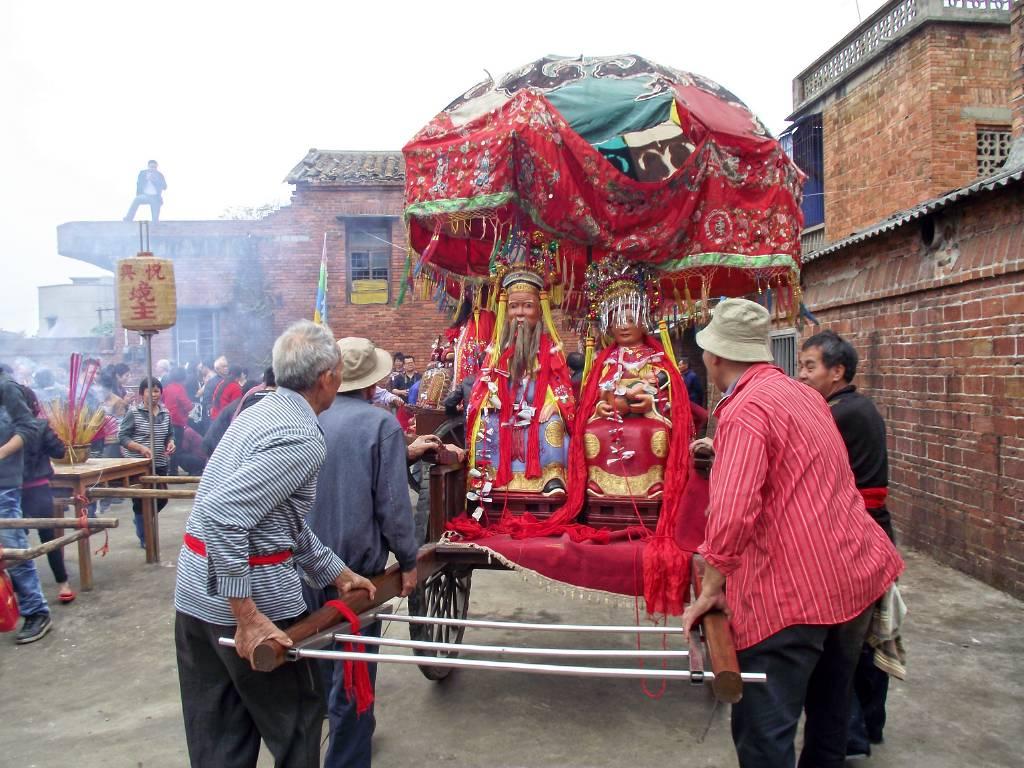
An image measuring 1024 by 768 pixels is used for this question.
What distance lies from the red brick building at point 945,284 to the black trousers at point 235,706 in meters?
5.36

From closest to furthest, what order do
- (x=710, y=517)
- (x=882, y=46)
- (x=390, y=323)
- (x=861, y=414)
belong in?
(x=710, y=517)
(x=861, y=414)
(x=882, y=46)
(x=390, y=323)

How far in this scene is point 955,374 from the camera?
6.34 metres

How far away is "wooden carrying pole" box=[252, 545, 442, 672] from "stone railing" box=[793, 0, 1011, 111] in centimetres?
1178

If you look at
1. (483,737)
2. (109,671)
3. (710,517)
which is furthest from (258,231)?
(710,517)

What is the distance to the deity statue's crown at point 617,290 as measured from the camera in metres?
4.61

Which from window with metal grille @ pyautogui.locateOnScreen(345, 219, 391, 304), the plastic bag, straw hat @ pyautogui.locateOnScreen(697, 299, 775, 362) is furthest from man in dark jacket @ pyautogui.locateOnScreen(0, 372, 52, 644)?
window with metal grille @ pyautogui.locateOnScreen(345, 219, 391, 304)

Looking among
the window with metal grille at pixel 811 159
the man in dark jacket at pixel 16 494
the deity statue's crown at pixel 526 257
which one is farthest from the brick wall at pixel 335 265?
the deity statue's crown at pixel 526 257

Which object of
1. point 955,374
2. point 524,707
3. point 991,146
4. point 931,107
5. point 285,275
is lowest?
point 524,707

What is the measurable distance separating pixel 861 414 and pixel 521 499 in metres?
1.87

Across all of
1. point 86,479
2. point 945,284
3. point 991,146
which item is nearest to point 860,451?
point 945,284

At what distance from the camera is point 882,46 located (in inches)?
472

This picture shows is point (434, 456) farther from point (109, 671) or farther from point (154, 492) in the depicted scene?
point (154, 492)

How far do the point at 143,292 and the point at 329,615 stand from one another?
607cm

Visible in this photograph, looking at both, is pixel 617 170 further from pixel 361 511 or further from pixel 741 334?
pixel 361 511
